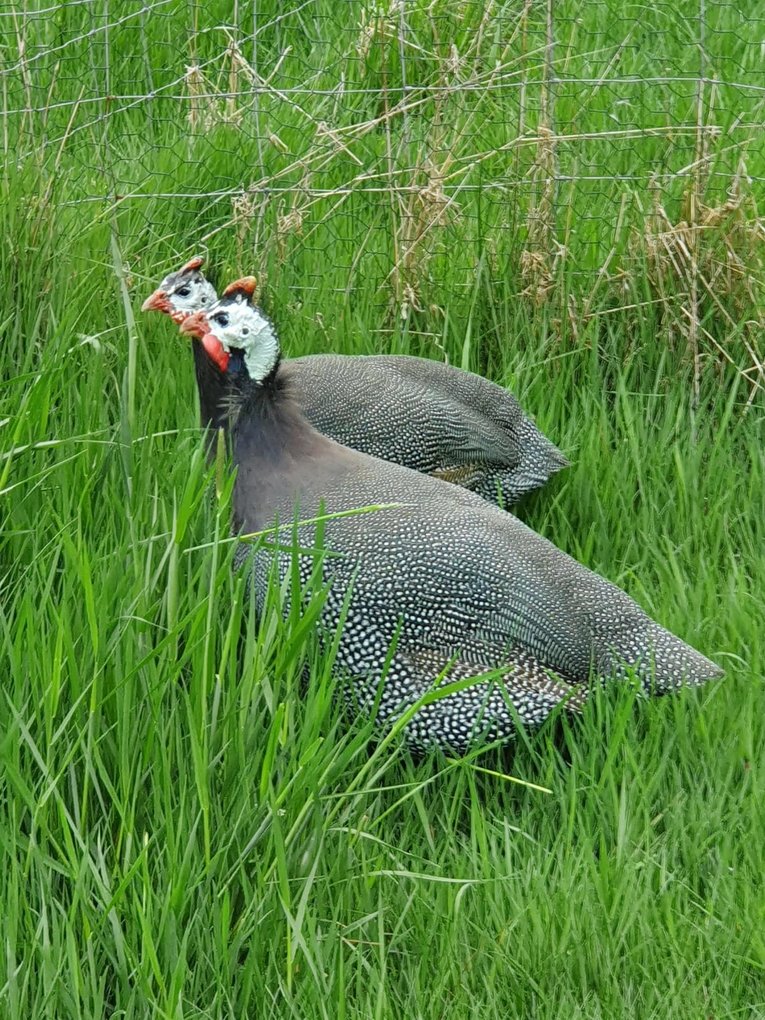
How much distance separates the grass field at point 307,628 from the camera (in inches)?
88.0

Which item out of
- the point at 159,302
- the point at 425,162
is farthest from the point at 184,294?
the point at 425,162

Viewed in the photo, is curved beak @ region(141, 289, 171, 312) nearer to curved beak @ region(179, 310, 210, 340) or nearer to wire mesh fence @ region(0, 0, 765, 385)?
curved beak @ region(179, 310, 210, 340)

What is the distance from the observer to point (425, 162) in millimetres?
4125

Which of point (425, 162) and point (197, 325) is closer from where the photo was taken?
point (197, 325)

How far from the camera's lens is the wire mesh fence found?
4008mm

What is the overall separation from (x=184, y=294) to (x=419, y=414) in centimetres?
64

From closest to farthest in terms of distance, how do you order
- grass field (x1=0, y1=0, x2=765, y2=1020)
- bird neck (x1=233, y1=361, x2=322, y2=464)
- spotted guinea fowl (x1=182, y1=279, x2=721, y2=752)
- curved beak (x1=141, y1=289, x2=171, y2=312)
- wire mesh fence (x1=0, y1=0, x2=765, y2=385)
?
grass field (x1=0, y1=0, x2=765, y2=1020) < spotted guinea fowl (x1=182, y1=279, x2=721, y2=752) < bird neck (x1=233, y1=361, x2=322, y2=464) < curved beak (x1=141, y1=289, x2=171, y2=312) < wire mesh fence (x1=0, y1=0, x2=765, y2=385)

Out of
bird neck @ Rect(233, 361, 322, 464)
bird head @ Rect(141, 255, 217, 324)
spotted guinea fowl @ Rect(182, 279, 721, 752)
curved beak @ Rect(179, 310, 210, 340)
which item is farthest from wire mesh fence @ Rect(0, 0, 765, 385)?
spotted guinea fowl @ Rect(182, 279, 721, 752)

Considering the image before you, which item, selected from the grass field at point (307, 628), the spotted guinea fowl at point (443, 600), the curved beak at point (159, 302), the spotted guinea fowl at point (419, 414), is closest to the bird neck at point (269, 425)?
the spotted guinea fowl at point (443, 600)

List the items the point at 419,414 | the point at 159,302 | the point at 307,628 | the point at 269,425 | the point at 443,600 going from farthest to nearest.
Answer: the point at 419,414 → the point at 159,302 → the point at 269,425 → the point at 443,600 → the point at 307,628

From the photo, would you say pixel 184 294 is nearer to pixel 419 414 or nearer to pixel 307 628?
pixel 419 414

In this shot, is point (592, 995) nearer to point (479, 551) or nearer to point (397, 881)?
point (397, 881)

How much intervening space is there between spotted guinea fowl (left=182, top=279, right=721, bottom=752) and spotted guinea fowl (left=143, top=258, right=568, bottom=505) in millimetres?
533

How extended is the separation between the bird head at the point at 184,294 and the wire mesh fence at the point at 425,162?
0.50m
